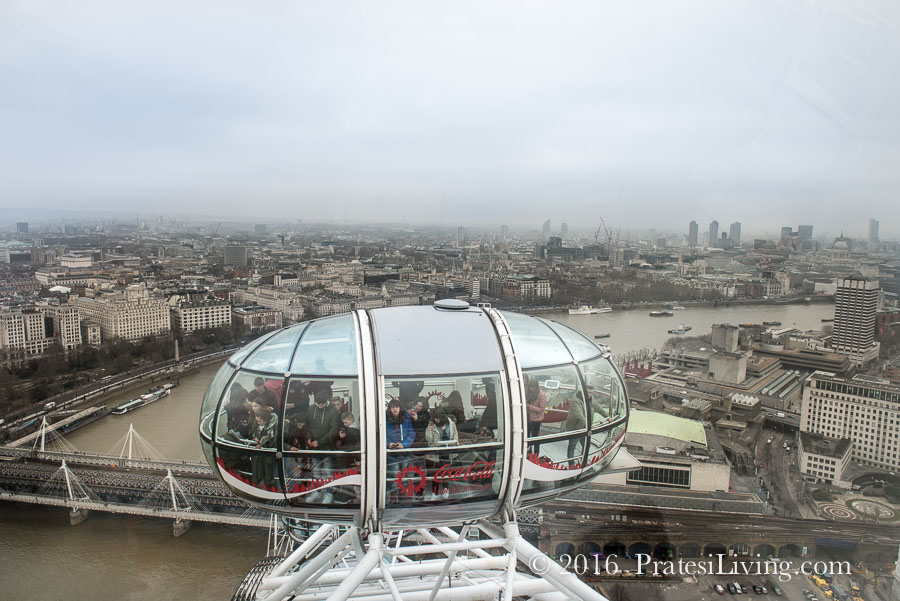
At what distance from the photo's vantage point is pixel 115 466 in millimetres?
4441

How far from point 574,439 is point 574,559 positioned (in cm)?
239

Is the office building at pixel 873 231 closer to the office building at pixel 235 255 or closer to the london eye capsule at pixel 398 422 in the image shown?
the london eye capsule at pixel 398 422

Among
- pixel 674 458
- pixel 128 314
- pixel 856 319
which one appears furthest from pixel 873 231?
pixel 128 314

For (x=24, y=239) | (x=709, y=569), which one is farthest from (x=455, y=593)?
(x=24, y=239)

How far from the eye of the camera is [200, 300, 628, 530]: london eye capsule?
2.66 feet

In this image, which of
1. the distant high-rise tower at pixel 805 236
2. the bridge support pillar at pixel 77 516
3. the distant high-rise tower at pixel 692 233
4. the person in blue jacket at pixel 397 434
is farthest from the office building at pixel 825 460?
the bridge support pillar at pixel 77 516

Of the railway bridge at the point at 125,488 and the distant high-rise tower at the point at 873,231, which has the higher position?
the distant high-rise tower at the point at 873,231

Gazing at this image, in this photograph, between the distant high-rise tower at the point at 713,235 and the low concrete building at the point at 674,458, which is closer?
the low concrete building at the point at 674,458

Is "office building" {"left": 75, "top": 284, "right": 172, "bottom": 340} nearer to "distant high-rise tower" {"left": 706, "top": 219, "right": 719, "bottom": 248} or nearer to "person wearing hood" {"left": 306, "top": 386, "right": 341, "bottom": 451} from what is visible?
"distant high-rise tower" {"left": 706, "top": 219, "right": 719, "bottom": 248}

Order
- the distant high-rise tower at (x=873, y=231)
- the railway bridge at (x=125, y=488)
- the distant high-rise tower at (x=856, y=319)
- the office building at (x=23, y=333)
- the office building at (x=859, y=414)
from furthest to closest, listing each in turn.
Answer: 1. the office building at (x=23, y=333)
2. the distant high-rise tower at (x=856, y=319)
3. the distant high-rise tower at (x=873, y=231)
4. the office building at (x=859, y=414)
5. the railway bridge at (x=125, y=488)

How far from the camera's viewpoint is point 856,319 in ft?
24.3

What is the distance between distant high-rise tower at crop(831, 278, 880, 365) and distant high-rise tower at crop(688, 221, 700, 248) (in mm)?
1778

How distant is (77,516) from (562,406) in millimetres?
4078

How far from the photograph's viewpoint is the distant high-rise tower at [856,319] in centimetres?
707
